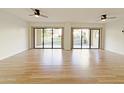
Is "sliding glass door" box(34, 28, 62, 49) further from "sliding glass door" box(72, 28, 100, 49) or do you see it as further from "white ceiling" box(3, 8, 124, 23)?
"white ceiling" box(3, 8, 124, 23)

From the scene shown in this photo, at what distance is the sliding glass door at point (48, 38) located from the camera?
47.6 ft

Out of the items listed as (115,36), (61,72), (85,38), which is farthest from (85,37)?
(61,72)

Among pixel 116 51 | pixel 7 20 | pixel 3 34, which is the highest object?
pixel 7 20

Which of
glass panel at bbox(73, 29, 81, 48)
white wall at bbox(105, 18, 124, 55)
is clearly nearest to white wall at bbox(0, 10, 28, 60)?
glass panel at bbox(73, 29, 81, 48)

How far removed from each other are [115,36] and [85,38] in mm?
3878

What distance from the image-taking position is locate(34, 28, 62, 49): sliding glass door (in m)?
14.5

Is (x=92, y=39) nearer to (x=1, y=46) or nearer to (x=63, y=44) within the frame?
(x=63, y=44)

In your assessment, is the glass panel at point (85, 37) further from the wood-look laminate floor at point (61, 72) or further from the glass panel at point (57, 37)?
the wood-look laminate floor at point (61, 72)

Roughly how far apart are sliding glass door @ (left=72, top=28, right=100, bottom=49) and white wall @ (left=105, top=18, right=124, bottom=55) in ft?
4.57

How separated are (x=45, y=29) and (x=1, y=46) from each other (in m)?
7.16

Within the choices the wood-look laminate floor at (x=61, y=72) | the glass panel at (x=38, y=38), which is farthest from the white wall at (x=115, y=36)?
the glass panel at (x=38, y=38)
